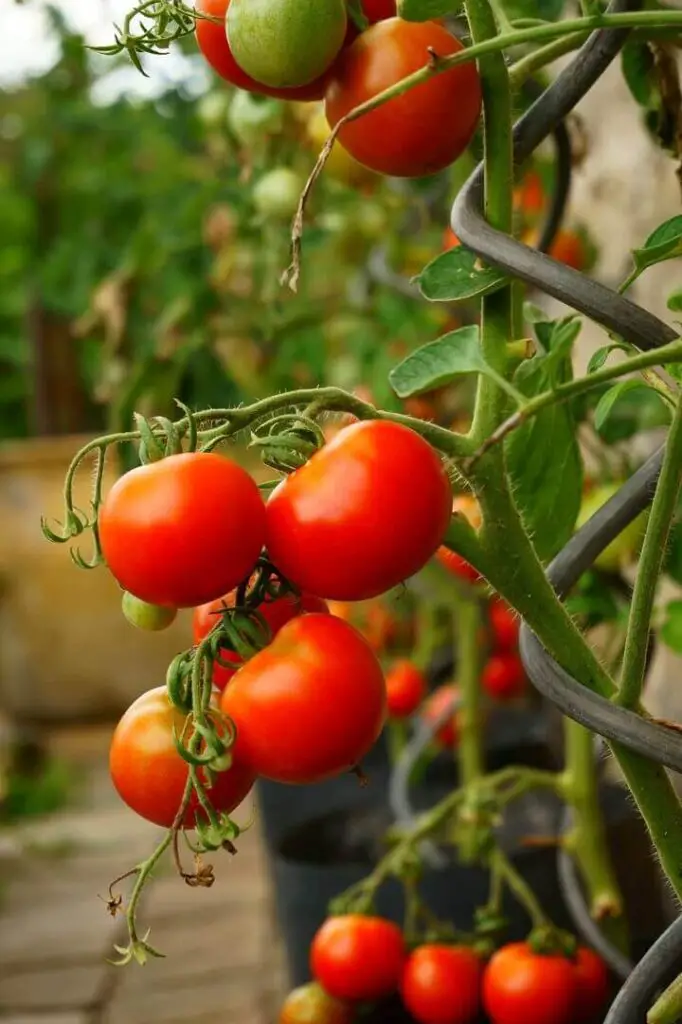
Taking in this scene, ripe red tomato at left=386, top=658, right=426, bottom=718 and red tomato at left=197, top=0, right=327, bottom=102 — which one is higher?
red tomato at left=197, top=0, right=327, bottom=102

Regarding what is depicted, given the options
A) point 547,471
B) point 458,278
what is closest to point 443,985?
point 547,471

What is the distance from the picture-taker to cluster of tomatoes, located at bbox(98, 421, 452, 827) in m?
0.39

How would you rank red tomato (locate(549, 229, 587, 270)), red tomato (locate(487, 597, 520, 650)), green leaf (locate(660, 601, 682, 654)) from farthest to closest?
red tomato (locate(487, 597, 520, 650)), red tomato (locate(549, 229, 587, 270)), green leaf (locate(660, 601, 682, 654))

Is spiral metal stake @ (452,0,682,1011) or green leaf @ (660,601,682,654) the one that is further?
green leaf @ (660,601,682,654)

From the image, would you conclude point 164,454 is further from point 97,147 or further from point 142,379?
point 97,147

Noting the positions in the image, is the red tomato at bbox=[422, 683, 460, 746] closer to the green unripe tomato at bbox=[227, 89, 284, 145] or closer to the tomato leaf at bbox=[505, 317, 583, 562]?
the green unripe tomato at bbox=[227, 89, 284, 145]

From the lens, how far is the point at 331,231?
1.36m

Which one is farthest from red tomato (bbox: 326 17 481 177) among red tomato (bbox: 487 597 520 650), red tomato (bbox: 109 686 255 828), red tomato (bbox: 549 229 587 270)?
red tomato (bbox: 487 597 520 650)

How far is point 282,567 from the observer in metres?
0.41

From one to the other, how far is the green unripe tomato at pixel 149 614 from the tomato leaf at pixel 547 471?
0.55 ft

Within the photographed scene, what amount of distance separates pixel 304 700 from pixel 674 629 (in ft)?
1.21

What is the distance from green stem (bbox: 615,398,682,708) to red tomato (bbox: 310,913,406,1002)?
48cm

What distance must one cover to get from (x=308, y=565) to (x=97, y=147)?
3614mm

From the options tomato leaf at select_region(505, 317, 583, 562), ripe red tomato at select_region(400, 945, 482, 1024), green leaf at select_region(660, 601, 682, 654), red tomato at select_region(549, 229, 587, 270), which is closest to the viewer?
tomato leaf at select_region(505, 317, 583, 562)
